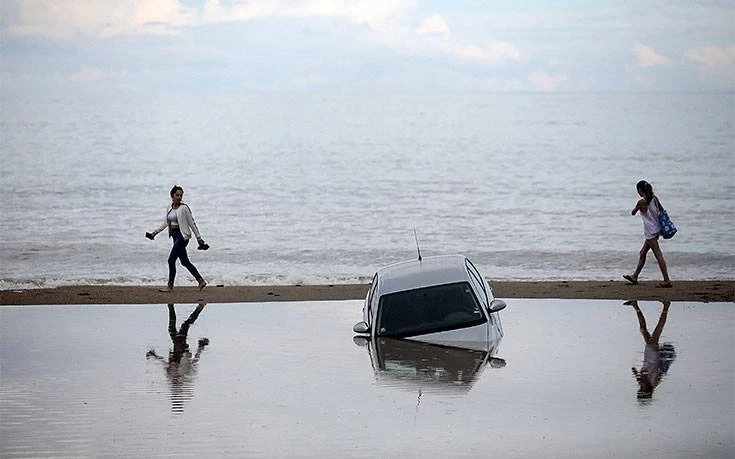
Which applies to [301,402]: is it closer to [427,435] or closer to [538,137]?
[427,435]

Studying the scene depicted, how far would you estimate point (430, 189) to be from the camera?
197 feet

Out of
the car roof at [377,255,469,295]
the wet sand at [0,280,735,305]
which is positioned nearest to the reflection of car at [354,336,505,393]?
the car roof at [377,255,469,295]

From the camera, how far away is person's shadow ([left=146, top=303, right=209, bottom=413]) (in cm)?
1371

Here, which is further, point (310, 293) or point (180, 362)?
point (310, 293)

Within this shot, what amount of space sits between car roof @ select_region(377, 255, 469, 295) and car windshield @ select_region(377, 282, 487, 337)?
0.10 meters

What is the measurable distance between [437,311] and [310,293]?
634 cm

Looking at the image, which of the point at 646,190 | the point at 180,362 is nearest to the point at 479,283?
the point at 180,362

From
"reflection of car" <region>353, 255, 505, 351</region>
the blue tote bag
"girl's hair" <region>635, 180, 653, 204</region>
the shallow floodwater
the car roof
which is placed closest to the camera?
the shallow floodwater

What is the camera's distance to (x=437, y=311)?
632 inches

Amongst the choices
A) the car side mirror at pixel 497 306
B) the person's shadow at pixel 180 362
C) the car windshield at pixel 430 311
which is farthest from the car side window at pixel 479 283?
the person's shadow at pixel 180 362

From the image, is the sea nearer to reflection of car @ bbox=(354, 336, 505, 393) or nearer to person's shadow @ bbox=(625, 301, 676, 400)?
person's shadow @ bbox=(625, 301, 676, 400)

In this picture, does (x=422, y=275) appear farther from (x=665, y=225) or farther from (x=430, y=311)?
(x=665, y=225)

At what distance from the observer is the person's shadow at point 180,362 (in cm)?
1371

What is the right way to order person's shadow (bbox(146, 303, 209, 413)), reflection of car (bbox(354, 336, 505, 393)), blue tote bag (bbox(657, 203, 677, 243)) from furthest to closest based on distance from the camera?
blue tote bag (bbox(657, 203, 677, 243))
reflection of car (bbox(354, 336, 505, 393))
person's shadow (bbox(146, 303, 209, 413))
